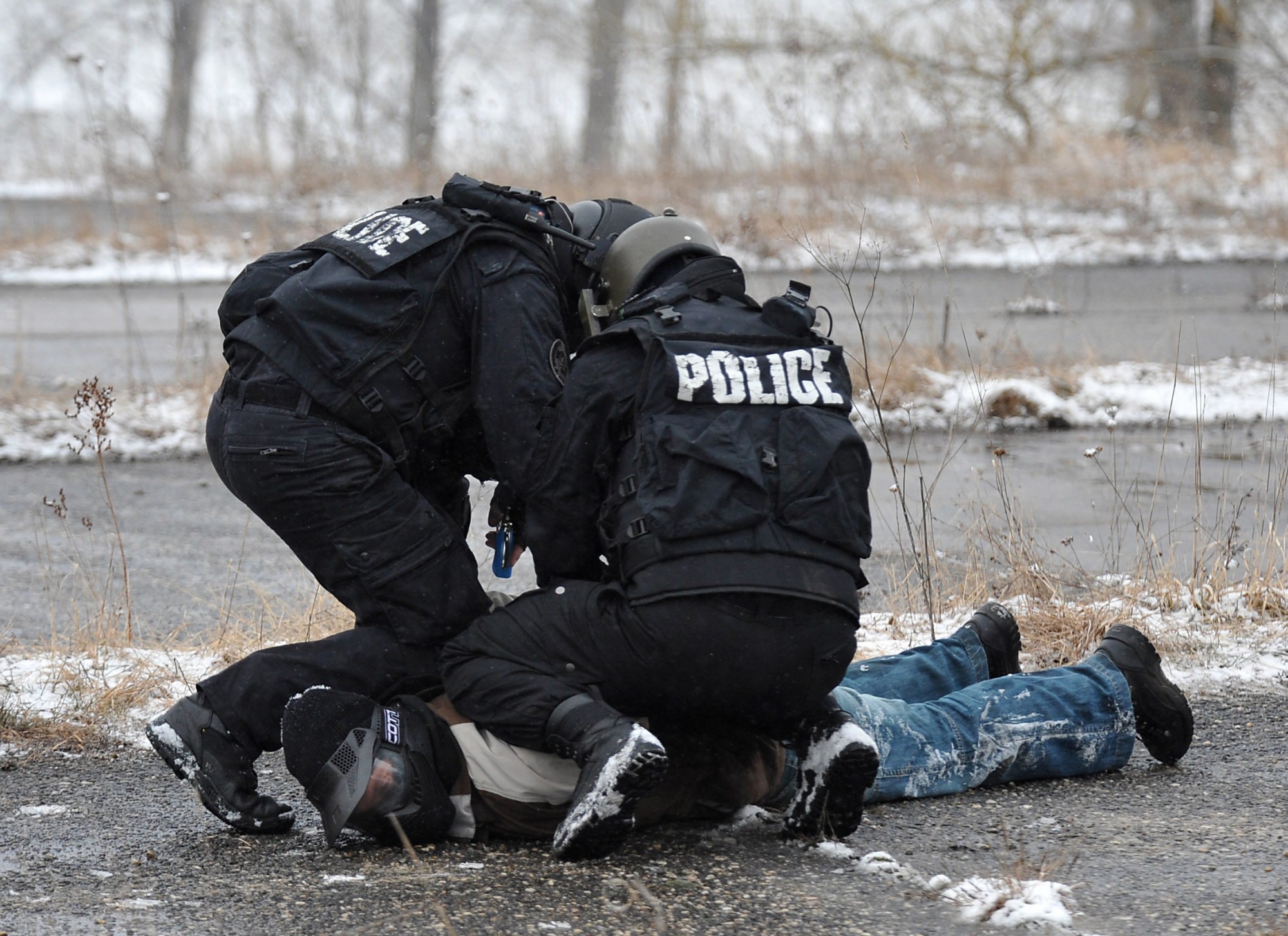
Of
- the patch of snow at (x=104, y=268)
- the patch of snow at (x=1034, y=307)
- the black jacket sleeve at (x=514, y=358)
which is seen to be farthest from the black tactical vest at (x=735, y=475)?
the patch of snow at (x=104, y=268)

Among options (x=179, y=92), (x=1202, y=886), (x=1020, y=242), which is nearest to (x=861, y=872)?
(x=1202, y=886)

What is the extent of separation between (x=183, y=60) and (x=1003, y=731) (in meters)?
21.0

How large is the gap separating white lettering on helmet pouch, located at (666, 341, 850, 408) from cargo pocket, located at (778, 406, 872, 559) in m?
0.04

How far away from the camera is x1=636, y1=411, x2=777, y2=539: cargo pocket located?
102 inches

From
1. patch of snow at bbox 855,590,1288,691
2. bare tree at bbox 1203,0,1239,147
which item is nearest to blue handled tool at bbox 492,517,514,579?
patch of snow at bbox 855,590,1288,691

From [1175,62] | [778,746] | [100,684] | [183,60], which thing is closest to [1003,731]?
[778,746]

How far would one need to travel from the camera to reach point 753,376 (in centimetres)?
269

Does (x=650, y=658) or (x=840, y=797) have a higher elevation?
(x=650, y=658)

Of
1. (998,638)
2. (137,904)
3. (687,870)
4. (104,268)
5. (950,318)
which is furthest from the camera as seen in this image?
(104,268)

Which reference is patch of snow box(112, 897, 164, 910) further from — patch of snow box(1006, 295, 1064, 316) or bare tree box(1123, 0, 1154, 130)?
bare tree box(1123, 0, 1154, 130)

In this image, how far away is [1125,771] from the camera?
3279 mm

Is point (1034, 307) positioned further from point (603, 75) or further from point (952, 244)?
point (603, 75)

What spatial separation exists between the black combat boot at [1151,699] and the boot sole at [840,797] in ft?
2.68

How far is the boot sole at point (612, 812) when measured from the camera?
8.13ft
